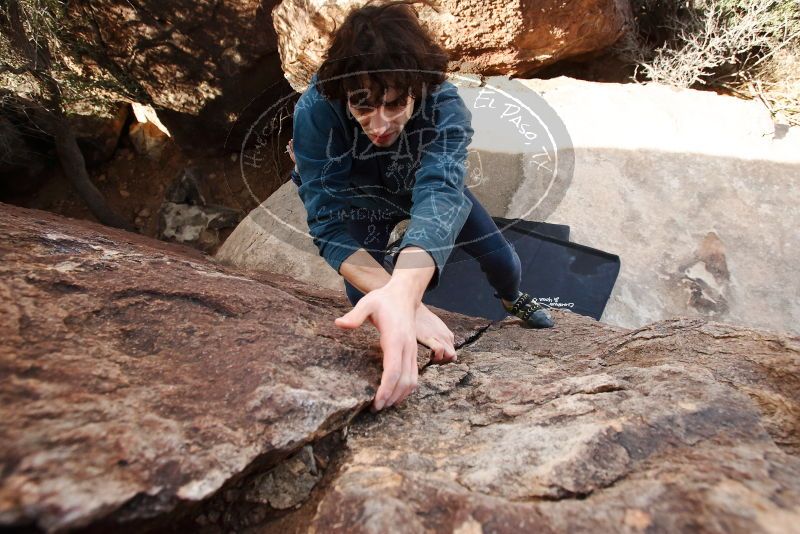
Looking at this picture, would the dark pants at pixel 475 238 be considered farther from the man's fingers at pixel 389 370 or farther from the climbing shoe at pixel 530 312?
the man's fingers at pixel 389 370

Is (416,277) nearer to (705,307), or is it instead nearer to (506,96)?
(705,307)

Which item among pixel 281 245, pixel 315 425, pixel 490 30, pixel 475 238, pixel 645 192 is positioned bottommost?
pixel 315 425

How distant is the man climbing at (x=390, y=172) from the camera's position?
1.13 meters

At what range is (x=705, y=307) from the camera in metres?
2.76

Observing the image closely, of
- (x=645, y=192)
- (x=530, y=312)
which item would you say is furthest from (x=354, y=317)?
(x=645, y=192)

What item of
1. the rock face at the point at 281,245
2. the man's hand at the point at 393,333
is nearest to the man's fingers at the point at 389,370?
the man's hand at the point at 393,333

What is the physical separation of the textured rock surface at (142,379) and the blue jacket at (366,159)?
34 centimetres

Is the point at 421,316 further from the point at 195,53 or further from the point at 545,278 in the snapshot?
the point at 195,53

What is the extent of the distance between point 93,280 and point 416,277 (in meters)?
0.70

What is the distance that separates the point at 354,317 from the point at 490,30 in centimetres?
286

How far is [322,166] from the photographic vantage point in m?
1.61

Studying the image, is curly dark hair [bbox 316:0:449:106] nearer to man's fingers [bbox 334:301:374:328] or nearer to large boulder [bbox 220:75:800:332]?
man's fingers [bbox 334:301:374:328]

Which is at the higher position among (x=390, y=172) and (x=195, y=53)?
(x=195, y=53)

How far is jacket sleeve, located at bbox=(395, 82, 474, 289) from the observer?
1290 mm
